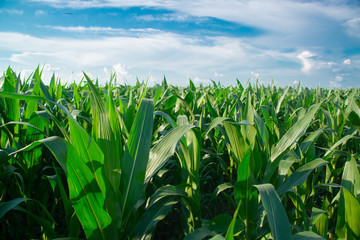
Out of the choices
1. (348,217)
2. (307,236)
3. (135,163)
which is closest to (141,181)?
(135,163)

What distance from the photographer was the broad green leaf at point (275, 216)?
55 centimetres

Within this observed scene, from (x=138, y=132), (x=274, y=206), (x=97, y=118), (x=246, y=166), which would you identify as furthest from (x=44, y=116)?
(x=274, y=206)

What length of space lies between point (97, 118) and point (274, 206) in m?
0.57

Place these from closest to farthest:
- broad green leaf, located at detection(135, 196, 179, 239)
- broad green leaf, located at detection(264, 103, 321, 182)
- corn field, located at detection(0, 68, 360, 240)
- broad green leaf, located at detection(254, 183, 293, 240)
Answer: broad green leaf, located at detection(254, 183, 293, 240) → corn field, located at detection(0, 68, 360, 240) → broad green leaf, located at detection(135, 196, 179, 239) → broad green leaf, located at detection(264, 103, 321, 182)

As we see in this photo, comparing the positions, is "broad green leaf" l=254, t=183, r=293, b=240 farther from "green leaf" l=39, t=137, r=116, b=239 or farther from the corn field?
"green leaf" l=39, t=137, r=116, b=239

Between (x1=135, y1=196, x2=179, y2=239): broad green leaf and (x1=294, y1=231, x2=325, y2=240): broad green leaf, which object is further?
(x1=135, y1=196, x2=179, y2=239): broad green leaf

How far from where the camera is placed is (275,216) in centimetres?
58

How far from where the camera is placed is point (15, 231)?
1.12 meters

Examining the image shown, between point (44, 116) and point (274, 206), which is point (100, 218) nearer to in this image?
Answer: point (274, 206)

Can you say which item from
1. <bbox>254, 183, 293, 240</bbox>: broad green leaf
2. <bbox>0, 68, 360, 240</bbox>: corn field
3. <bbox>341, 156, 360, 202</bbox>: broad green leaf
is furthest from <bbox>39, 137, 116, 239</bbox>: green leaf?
<bbox>341, 156, 360, 202</bbox>: broad green leaf

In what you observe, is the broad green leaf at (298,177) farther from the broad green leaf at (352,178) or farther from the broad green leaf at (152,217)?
the broad green leaf at (152,217)

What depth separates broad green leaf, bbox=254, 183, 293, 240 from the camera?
55 cm

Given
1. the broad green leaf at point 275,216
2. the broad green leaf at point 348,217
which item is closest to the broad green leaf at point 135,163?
the broad green leaf at point 275,216

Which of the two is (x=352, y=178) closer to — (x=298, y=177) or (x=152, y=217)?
(x=298, y=177)
